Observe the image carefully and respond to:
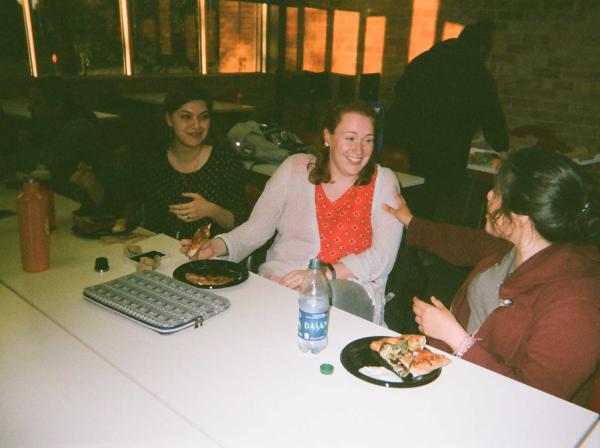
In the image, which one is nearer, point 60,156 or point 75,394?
point 75,394

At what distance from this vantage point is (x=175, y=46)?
22.7 feet

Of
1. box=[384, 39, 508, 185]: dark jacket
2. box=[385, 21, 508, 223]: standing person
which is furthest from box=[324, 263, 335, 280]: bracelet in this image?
box=[384, 39, 508, 185]: dark jacket

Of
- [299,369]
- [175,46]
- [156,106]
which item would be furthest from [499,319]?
[175,46]

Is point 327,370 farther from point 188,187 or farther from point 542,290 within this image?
point 188,187

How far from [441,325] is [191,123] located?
1464 mm

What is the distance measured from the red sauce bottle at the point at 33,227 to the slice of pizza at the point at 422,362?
45.6 inches

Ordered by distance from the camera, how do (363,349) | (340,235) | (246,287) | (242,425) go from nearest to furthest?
(242,425)
(363,349)
(246,287)
(340,235)

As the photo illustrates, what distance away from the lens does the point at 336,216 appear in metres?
2.10

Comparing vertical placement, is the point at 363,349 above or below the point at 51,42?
below

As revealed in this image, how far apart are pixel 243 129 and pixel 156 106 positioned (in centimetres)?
236

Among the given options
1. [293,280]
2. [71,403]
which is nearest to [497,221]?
[293,280]

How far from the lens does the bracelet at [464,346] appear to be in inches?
53.7

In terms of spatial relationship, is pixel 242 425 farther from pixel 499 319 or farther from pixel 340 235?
pixel 340 235

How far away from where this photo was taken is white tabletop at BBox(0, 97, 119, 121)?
15.6ft
